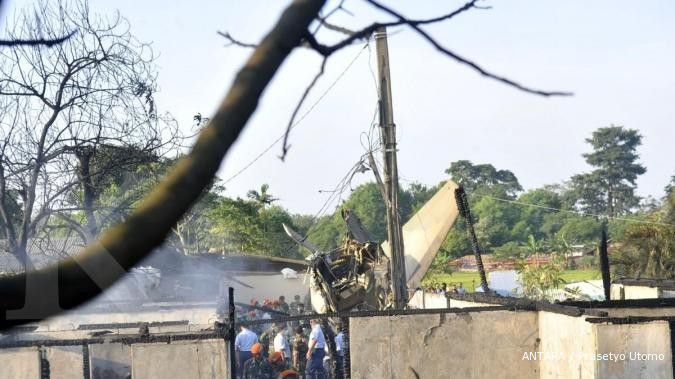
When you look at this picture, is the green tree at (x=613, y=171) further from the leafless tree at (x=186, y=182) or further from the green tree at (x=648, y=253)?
the leafless tree at (x=186, y=182)

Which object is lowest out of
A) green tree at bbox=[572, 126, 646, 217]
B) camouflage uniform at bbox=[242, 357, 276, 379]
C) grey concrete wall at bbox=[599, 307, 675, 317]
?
camouflage uniform at bbox=[242, 357, 276, 379]

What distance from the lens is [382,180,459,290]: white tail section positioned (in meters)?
21.5

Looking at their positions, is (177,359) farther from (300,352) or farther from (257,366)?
(300,352)

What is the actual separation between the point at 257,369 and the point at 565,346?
4868 millimetres

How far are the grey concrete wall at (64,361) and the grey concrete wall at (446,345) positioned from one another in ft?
9.48

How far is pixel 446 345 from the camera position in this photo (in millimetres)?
10273

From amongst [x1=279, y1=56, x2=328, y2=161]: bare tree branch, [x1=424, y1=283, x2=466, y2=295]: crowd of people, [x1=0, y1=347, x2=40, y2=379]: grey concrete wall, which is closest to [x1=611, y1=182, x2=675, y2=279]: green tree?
[x1=424, y1=283, x2=466, y2=295]: crowd of people

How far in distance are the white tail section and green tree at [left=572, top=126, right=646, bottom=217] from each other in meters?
75.8

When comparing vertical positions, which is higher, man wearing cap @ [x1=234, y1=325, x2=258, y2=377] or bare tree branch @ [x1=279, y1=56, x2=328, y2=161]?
bare tree branch @ [x1=279, y1=56, x2=328, y2=161]

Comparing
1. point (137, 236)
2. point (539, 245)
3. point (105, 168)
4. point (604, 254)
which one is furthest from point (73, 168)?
point (539, 245)

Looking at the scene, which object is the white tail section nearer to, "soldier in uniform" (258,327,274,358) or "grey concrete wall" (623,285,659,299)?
"soldier in uniform" (258,327,274,358)

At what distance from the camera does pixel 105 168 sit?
1092 cm

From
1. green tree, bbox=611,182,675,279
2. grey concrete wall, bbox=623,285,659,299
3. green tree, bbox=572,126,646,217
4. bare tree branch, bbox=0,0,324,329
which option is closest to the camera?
bare tree branch, bbox=0,0,324,329

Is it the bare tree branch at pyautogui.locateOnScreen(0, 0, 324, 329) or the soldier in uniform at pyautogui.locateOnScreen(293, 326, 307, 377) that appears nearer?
the bare tree branch at pyautogui.locateOnScreen(0, 0, 324, 329)
